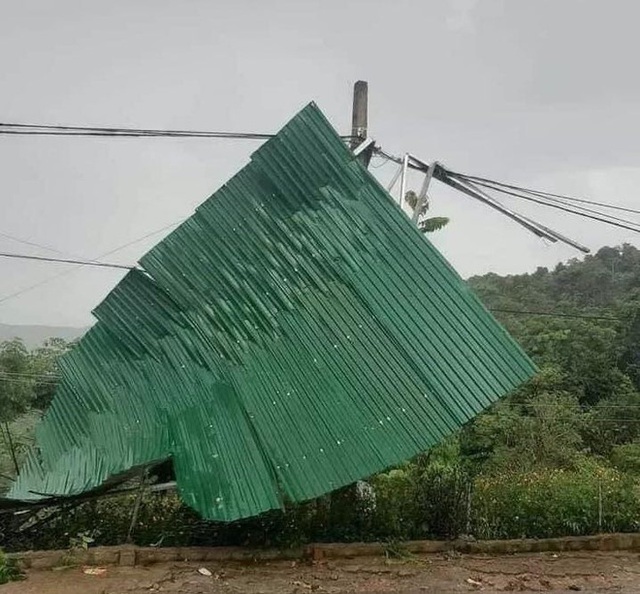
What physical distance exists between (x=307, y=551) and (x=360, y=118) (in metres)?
4.44

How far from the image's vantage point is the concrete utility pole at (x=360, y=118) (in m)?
6.77

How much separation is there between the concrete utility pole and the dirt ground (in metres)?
4.02

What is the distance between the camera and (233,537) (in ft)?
20.9

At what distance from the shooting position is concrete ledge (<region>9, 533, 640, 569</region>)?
586 cm

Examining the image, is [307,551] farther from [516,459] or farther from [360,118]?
[516,459]

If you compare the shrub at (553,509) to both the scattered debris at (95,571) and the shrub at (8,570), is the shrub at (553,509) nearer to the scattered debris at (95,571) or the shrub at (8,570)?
the scattered debris at (95,571)

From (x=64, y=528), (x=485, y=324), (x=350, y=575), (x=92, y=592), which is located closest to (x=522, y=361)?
(x=485, y=324)

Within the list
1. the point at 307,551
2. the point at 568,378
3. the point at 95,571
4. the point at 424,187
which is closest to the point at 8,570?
the point at 95,571

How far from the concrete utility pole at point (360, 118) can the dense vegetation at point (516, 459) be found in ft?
11.5

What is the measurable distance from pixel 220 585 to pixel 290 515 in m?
1.06

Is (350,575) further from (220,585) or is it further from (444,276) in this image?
(444,276)

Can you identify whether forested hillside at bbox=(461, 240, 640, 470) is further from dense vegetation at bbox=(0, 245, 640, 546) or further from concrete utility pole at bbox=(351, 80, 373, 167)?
concrete utility pole at bbox=(351, 80, 373, 167)

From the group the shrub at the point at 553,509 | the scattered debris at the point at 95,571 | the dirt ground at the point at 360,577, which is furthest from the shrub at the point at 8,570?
the shrub at the point at 553,509

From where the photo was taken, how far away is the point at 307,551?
627cm
